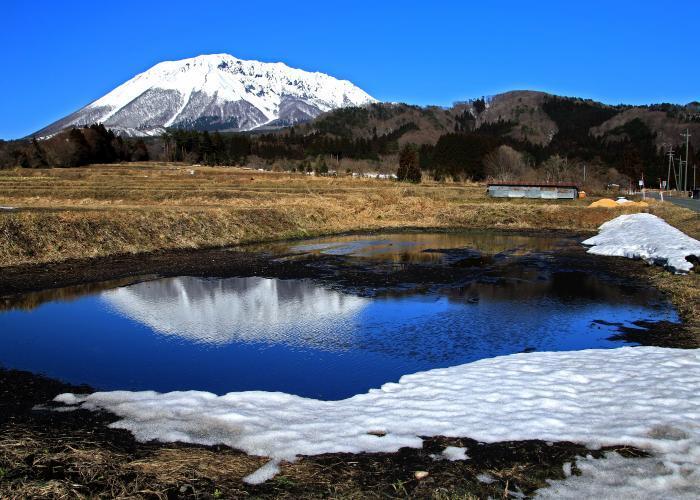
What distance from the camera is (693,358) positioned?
898 cm

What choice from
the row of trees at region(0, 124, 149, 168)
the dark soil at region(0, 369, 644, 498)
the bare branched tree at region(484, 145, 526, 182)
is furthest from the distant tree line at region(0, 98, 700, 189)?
the dark soil at region(0, 369, 644, 498)

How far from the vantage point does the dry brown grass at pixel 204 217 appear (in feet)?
74.1

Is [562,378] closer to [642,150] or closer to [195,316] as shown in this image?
[195,316]

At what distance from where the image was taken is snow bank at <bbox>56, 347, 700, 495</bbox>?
607 cm

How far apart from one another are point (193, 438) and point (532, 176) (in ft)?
342

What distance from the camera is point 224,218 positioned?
31.2 metres

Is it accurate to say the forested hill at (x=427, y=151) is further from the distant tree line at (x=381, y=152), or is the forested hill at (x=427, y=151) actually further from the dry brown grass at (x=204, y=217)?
the dry brown grass at (x=204, y=217)

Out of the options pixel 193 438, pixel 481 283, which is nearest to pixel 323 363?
pixel 193 438

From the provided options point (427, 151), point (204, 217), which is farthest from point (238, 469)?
point (427, 151)

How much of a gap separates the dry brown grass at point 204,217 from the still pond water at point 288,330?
6.80 metres

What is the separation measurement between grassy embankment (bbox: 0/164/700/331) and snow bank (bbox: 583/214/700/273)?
124cm

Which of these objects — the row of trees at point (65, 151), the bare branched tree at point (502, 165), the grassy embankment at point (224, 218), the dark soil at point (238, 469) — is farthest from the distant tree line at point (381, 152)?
the dark soil at point (238, 469)

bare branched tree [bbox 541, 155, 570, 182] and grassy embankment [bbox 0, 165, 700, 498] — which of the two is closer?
grassy embankment [bbox 0, 165, 700, 498]

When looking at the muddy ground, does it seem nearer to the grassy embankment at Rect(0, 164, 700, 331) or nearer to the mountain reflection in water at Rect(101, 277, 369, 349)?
the mountain reflection in water at Rect(101, 277, 369, 349)
